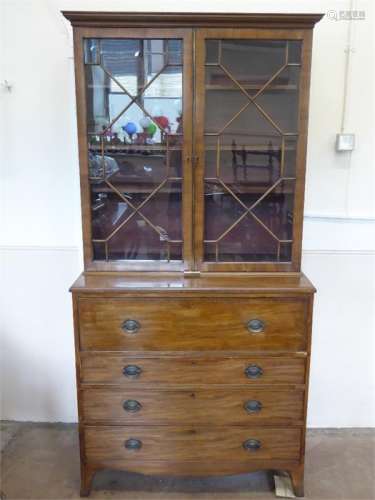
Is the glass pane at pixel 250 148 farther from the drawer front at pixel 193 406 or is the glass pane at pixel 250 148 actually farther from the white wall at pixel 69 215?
the drawer front at pixel 193 406

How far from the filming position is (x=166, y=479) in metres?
1.91

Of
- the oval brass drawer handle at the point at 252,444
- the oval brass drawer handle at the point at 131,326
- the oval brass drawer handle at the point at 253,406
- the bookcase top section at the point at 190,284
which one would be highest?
the bookcase top section at the point at 190,284

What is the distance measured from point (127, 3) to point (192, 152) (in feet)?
2.58

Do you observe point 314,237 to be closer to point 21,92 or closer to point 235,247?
point 235,247

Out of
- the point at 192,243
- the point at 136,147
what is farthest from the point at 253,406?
the point at 136,147

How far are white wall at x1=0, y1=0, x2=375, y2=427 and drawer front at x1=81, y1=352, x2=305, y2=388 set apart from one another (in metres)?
0.54

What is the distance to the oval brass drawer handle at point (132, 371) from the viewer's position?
1.67 meters

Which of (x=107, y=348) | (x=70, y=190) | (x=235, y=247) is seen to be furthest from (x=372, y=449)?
(x=70, y=190)

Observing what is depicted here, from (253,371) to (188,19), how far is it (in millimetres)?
1314

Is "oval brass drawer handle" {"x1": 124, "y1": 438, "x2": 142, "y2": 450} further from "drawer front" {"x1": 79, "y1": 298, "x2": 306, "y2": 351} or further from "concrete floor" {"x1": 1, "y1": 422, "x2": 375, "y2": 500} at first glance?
"drawer front" {"x1": 79, "y1": 298, "x2": 306, "y2": 351}

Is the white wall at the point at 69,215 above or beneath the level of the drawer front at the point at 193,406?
above

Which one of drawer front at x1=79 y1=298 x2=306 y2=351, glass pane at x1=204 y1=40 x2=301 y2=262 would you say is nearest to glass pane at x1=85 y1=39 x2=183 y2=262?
glass pane at x1=204 y1=40 x2=301 y2=262

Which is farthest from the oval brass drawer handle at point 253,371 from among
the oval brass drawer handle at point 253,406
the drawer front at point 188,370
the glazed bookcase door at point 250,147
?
the glazed bookcase door at point 250,147

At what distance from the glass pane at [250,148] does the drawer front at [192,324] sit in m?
0.23
